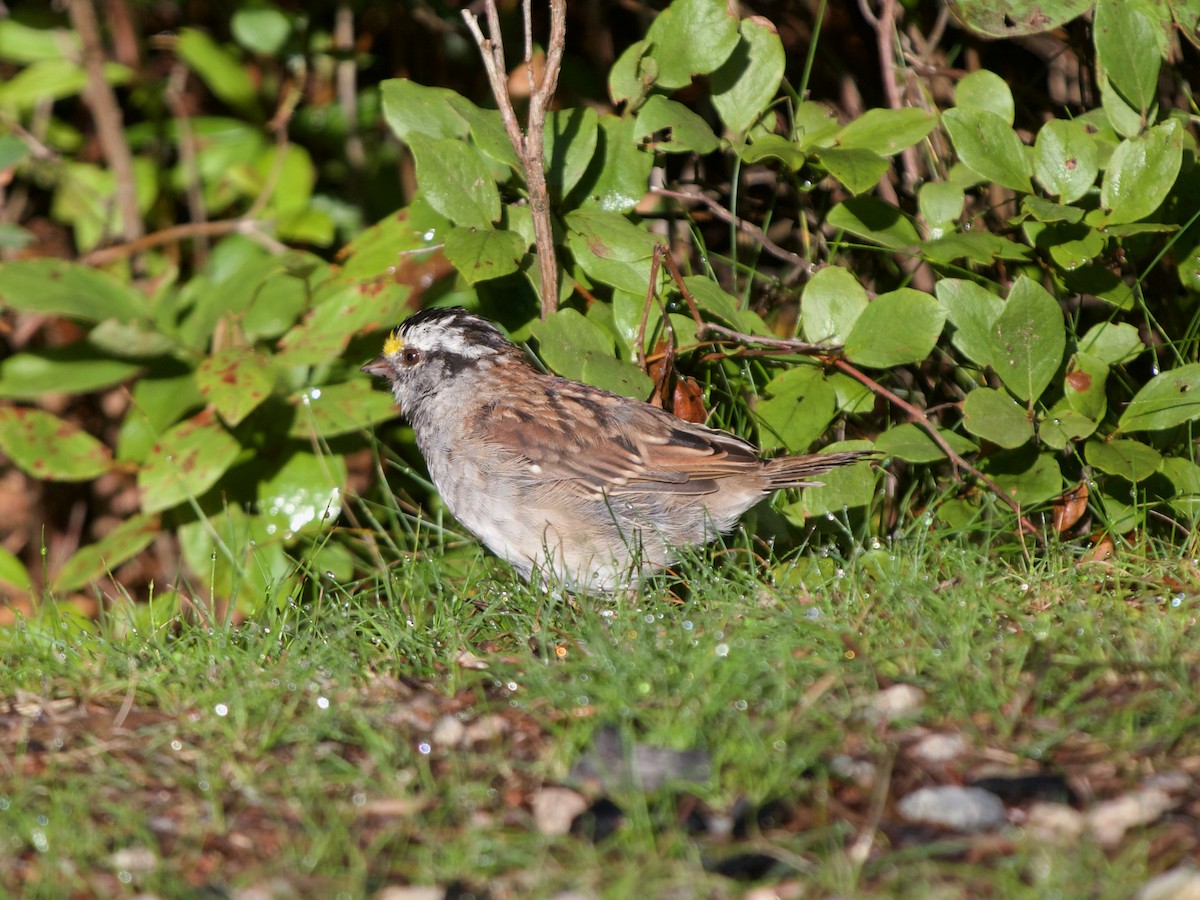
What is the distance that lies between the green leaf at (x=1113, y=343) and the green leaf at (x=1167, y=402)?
20 centimetres

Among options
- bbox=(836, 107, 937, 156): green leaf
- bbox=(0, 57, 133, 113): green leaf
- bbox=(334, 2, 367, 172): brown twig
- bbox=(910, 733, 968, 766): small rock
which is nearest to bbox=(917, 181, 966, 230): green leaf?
bbox=(836, 107, 937, 156): green leaf

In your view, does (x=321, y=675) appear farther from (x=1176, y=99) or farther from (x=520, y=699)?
(x=1176, y=99)

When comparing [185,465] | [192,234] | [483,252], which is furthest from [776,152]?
[192,234]

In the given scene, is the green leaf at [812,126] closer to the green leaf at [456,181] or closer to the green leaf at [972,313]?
the green leaf at [972,313]

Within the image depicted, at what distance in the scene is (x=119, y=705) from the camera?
11.0 ft

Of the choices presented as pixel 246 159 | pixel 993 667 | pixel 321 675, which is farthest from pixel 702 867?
pixel 246 159

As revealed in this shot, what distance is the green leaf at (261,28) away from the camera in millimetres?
6363

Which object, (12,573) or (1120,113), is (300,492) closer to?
(12,573)

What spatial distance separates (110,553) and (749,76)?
293cm

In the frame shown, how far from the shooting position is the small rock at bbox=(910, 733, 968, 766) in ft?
9.02

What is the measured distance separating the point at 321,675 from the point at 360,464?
12.4 ft

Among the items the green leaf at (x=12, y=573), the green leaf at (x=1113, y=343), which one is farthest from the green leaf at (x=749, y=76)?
the green leaf at (x=12, y=573)

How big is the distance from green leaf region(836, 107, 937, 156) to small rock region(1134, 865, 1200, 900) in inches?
106

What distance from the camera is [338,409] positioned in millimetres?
5035
